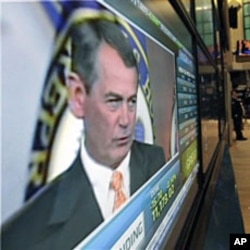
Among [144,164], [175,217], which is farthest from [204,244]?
[144,164]

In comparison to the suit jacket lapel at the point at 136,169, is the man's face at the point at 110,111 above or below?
above

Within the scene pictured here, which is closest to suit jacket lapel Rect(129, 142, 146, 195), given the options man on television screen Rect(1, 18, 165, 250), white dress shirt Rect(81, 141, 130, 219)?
man on television screen Rect(1, 18, 165, 250)

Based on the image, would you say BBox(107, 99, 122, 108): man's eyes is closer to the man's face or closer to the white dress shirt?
the man's face

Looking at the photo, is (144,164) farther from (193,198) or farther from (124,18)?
(193,198)

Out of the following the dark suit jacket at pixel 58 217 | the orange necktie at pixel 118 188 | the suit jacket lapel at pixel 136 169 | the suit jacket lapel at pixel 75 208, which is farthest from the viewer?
the suit jacket lapel at pixel 136 169

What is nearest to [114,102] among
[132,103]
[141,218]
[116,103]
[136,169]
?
[116,103]

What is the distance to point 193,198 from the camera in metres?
2.11

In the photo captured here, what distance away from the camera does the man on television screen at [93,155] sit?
0.54 m

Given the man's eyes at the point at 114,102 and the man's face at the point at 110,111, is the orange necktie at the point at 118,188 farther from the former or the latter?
the man's eyes at the point at 114,102

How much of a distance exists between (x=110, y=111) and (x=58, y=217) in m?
0.26

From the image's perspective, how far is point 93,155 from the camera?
29.3 inches

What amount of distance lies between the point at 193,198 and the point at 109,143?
1384 millimetres

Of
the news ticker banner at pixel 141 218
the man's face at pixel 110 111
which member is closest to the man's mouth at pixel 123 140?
the man's face at pixel 110 111

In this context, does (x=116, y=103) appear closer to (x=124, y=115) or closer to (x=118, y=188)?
(x=124, y=115)
